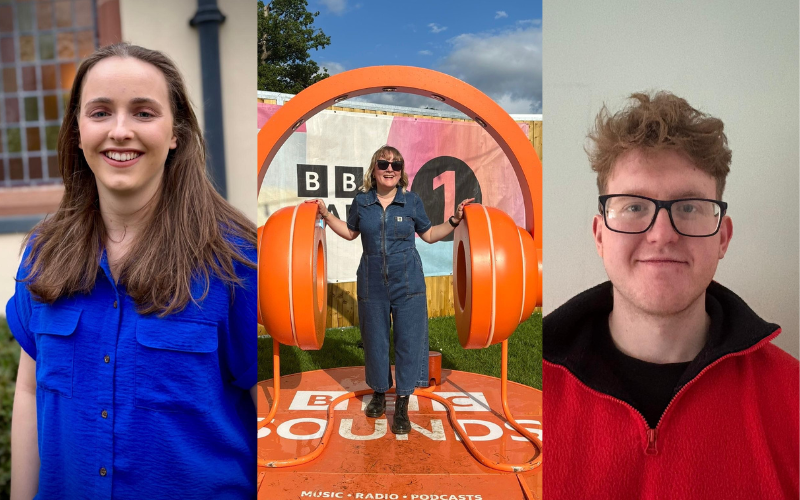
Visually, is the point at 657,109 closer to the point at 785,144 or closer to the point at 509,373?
the point at 785,144

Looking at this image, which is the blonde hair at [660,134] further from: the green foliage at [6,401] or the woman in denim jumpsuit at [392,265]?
the green foliage at [6,401]

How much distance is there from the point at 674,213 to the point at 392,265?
1523 mm

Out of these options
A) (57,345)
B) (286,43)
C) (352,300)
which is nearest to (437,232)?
(286,43)

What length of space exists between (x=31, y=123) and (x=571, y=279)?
1.61 m

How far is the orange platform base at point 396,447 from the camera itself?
2053mm

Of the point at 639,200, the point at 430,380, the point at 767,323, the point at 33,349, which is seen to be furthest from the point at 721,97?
the point at 430,380

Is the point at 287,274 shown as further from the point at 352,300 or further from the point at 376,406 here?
the point at 352,300

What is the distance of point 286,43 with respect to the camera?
1.73 m

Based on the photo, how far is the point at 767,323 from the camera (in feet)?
4.05

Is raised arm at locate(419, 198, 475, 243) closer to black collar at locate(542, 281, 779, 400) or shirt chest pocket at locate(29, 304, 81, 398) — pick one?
black collar at locate(542, 281, 779, 400)

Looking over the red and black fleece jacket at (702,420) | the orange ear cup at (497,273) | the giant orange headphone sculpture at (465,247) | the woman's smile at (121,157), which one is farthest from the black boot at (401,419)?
the woman's smile at (121,157)

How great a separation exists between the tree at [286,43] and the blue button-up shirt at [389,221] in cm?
73

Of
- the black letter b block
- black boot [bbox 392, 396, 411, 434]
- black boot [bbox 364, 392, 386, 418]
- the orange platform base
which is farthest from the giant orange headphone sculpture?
the black letter b block

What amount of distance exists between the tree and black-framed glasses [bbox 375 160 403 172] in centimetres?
61
